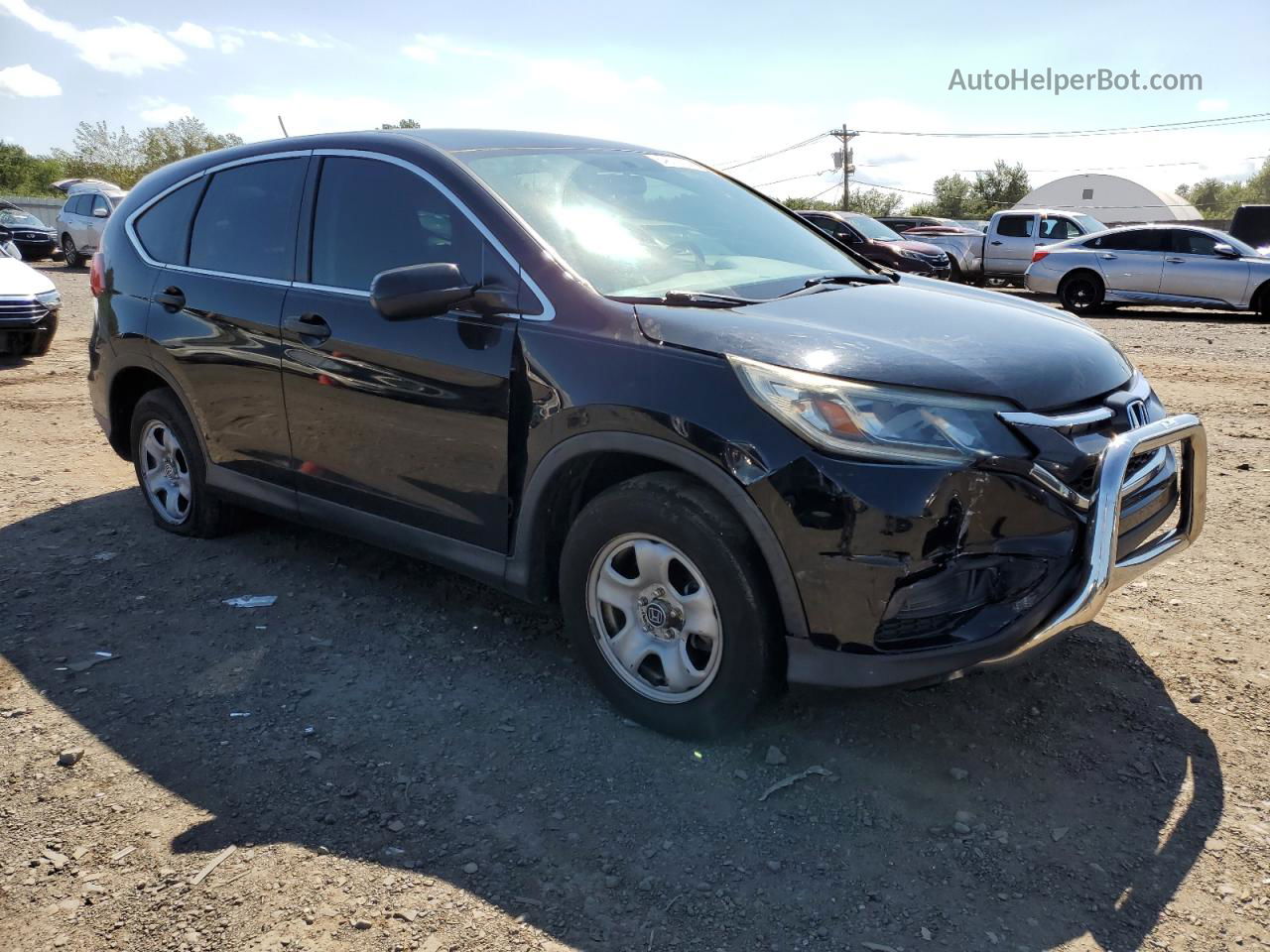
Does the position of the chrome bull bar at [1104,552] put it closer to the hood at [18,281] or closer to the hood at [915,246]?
the hood at [18,281]

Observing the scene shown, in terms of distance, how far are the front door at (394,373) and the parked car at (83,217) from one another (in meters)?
21.6

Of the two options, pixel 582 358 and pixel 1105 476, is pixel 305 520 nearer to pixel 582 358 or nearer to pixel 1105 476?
pixel 582 358

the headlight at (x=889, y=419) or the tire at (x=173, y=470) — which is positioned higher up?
the headlight at (x=889, y=419)

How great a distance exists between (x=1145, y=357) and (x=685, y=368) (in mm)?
9180

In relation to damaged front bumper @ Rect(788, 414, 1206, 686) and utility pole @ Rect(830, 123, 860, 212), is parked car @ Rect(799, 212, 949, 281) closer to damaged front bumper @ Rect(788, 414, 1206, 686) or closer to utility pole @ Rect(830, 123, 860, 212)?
damaged front bumper @ Rect(788, 414, 1206, 686)

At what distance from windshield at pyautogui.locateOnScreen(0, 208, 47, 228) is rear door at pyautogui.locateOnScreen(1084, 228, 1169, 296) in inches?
915

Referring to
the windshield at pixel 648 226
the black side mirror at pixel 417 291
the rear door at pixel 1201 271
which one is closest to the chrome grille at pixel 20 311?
the windshield at pixel 648 226

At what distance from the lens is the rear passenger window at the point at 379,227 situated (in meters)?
3.50

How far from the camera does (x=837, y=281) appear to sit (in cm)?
368

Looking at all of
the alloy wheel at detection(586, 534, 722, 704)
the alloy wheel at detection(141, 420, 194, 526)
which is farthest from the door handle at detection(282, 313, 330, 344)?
the alloy wheel at detection(586, 534, 722, 704)

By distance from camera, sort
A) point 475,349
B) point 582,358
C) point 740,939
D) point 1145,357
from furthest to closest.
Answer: point 1145,357, point 475,349, point 582,358, point 740,939

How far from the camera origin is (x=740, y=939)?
236 cm

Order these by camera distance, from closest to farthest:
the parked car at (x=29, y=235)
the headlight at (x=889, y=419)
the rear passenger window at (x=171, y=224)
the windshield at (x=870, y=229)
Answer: the headlight at (x=889, y=419) → the rear passenger window at (x=171, y=224) → the windshield at (x=870, y=229) → the parked car at (x=29, y=235)

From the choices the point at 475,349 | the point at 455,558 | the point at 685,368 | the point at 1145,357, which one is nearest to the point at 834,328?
the point at 685,368
